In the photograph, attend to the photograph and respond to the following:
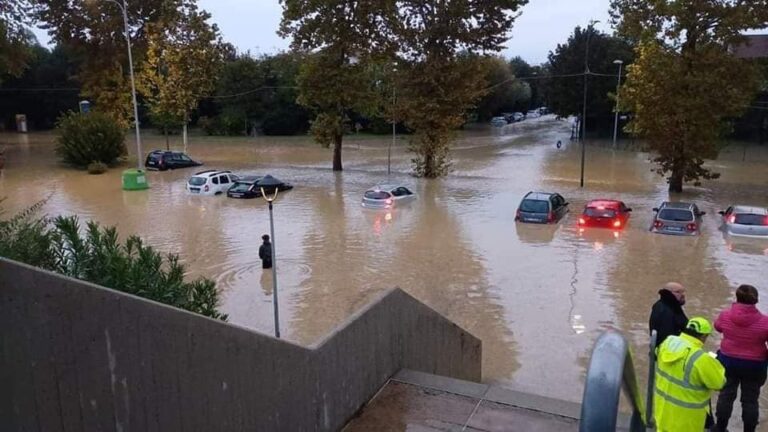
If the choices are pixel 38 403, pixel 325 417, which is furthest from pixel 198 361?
pixel 325 417

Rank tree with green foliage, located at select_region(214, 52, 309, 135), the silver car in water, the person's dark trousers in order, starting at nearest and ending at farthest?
the person's dark trousers, the silver car in water, tree with green foliage, located at select_region(214, 52, 309, 135)

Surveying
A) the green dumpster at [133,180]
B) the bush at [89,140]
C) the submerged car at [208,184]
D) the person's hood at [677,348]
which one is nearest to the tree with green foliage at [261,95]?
the bush at [89,140]

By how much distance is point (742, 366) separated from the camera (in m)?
6.30

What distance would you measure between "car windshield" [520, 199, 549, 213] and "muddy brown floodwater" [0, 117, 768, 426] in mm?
967

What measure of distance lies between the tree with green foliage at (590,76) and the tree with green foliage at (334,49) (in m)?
32.4

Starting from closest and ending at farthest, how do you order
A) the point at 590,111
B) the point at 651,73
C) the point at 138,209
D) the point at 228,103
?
the point at 138,209 → the point at 651,73 → the point at 590,111 → the point at 228,103

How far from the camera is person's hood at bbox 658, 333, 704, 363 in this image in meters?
5.00

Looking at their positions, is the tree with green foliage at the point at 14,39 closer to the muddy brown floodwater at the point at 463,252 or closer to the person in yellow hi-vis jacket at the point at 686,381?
the muddy brown floodwater at the point at 463,252

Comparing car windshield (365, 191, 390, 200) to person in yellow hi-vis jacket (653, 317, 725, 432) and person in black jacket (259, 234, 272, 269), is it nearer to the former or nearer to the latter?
person in black jacket (259, 234, 272, 269)

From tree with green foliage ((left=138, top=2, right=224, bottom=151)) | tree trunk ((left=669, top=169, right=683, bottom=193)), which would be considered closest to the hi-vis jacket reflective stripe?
tree trunk ((left=669, top=169, right=683, bottom=193))

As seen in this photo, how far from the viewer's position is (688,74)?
30.4 meters

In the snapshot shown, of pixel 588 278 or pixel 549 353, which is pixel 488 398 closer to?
pixel 549 353

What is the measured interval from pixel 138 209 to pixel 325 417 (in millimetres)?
24197

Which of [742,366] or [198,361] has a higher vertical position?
[198,361]
